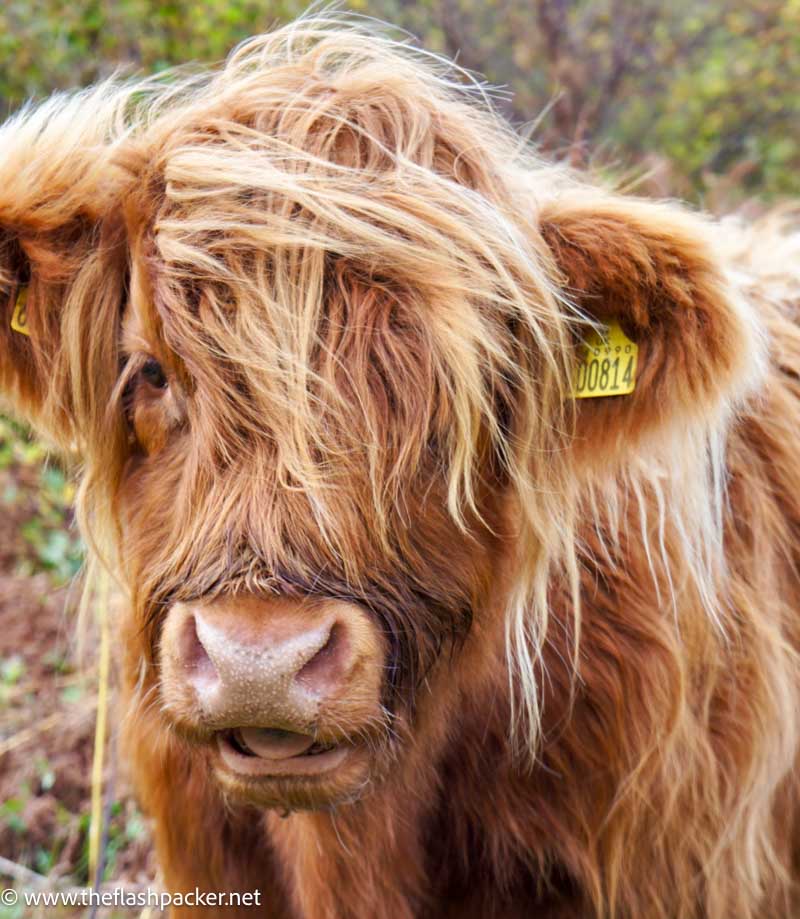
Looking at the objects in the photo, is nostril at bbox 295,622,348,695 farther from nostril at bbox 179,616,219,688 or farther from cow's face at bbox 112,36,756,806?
nostril at bbox 179,616,219,688

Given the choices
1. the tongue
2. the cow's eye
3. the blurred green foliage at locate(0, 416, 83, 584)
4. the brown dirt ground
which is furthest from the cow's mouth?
the blurred green foliage at locate(0, 416, 83, 584)

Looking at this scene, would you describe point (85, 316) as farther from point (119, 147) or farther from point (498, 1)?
point (498, 1)

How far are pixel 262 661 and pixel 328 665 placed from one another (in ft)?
0.40

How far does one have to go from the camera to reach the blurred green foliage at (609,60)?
16.7 feet

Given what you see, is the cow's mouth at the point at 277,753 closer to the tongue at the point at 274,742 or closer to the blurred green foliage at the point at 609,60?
the tongue at the point at 274,742

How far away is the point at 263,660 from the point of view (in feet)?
4.80

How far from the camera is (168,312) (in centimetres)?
176

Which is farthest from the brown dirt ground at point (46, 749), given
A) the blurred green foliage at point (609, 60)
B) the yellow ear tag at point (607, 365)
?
the blurred green foliage at point (609, 60)

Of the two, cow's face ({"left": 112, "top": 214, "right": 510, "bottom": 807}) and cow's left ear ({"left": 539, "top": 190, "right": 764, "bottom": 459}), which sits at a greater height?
cow's left ear ({"left": 539, "top": 190, "right": 764, "bottom": 459})

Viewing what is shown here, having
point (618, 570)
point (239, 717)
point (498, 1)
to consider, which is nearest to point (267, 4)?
point (498, 1)

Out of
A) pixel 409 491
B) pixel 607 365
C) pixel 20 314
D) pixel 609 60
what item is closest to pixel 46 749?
pixel 20 314

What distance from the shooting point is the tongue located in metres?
1.65

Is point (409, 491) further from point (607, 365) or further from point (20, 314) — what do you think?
point (20, 314)

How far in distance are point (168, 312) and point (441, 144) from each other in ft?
1.76
